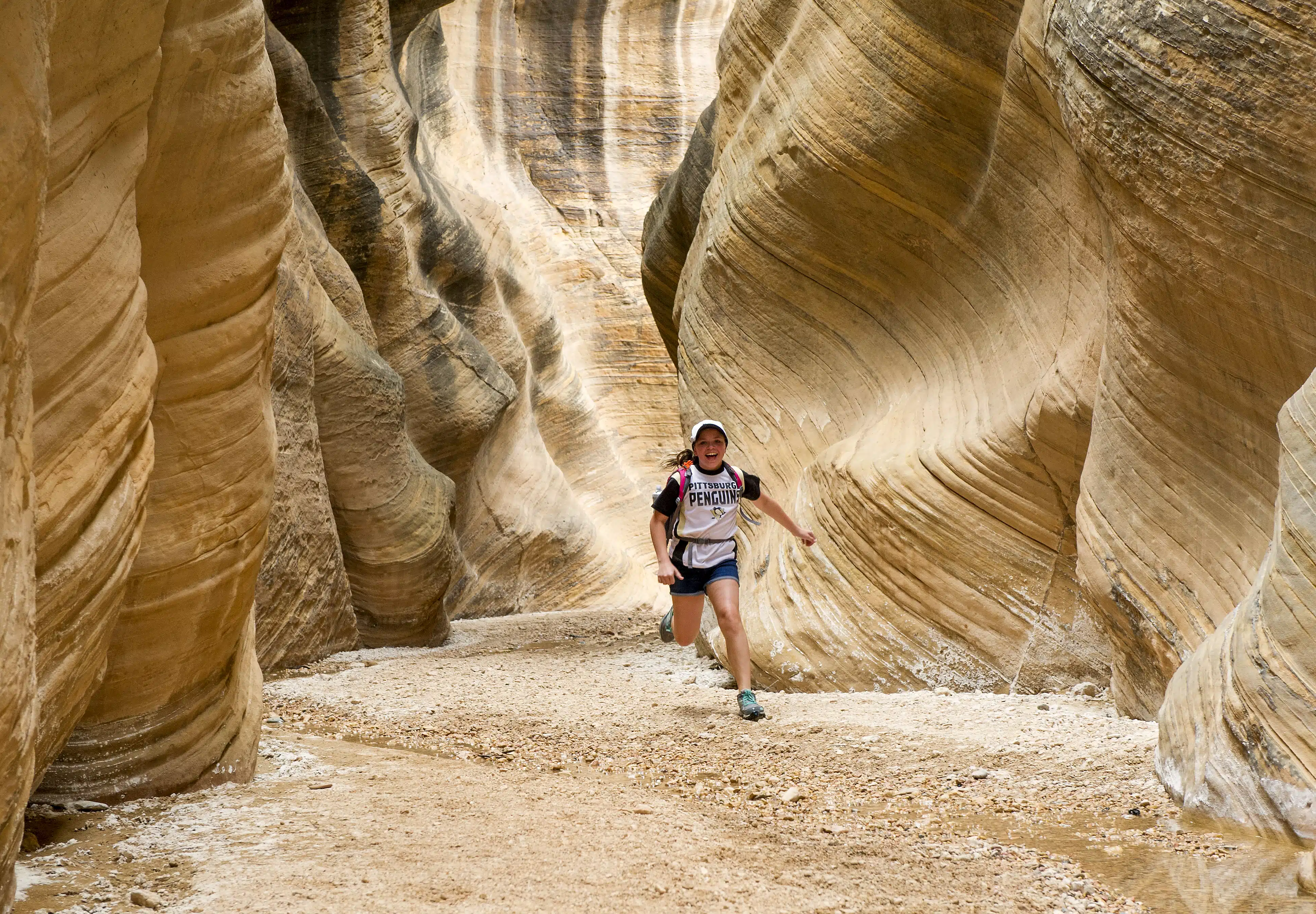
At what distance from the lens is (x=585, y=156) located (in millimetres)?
24906

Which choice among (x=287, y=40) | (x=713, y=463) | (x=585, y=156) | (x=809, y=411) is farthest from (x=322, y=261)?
(x=585, y=156)

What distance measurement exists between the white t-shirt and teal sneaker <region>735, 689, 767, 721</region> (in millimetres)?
741

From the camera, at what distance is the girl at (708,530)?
5996mm

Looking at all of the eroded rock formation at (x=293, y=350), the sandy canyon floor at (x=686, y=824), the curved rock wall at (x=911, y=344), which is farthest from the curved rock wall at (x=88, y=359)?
the curved rock wall at (x=911, y=344)

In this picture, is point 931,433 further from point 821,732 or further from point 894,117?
point 821,732

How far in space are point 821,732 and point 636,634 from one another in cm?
714

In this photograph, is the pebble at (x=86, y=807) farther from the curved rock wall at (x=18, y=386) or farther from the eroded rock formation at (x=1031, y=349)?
the eroded rock formation at (x=1031, y=349)

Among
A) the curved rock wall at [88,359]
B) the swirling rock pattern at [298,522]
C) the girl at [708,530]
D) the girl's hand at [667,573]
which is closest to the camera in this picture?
the curved rock wall at [88,359]

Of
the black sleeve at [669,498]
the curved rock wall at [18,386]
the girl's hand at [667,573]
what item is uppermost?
the curved rock wall at [18,386]

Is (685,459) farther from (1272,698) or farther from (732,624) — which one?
(1272,698)

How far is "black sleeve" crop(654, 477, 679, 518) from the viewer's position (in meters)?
6.14

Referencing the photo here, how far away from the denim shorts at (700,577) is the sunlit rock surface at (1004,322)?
165cm

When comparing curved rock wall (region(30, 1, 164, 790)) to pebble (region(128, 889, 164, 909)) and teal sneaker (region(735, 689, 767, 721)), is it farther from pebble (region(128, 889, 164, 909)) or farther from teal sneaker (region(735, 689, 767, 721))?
teal sneaker (region(735, 689, 767, 721))

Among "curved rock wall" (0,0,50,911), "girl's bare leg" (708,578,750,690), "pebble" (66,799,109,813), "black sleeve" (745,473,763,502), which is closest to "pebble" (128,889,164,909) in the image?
"curved rock wall" (0,0,50,911)
